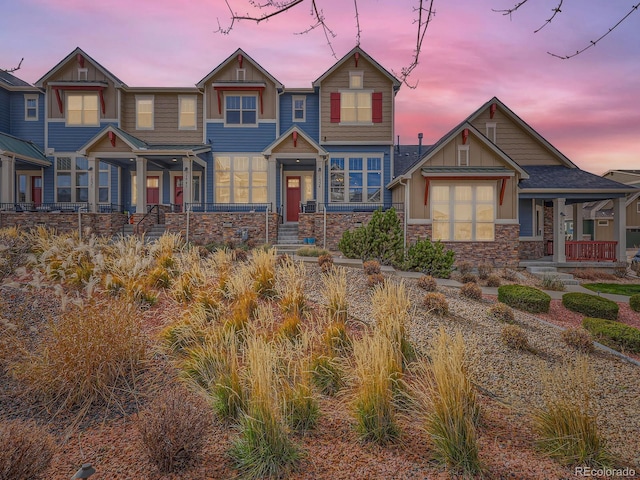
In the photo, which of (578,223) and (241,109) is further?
(578,223)

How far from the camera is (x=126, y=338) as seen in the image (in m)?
4.25

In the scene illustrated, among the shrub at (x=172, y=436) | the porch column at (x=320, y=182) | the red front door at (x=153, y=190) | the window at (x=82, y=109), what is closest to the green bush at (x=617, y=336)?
the shrub at (x=172, y=436)

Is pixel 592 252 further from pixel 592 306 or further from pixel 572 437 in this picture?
pixel 572 437

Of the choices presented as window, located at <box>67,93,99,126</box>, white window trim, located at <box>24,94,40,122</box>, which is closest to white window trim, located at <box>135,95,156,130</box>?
window, located at <box>67,93,99,126</box>

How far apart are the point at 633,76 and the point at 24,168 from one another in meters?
24.6

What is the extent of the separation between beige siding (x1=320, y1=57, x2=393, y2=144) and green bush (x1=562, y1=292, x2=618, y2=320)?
12.2m

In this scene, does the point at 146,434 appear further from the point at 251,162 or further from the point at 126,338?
the point at 251,162

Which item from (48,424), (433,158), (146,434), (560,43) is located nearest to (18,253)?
(48,424)

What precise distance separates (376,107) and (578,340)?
1566 cm

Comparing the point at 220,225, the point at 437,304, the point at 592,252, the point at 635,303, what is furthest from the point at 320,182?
the point at 592,252

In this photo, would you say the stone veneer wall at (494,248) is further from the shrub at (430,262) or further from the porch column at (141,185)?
the porch column at (141,185)

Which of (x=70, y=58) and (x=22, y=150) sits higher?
(x=70, y=58)

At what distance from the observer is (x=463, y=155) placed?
16750 mm

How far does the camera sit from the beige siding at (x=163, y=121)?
775 inches
